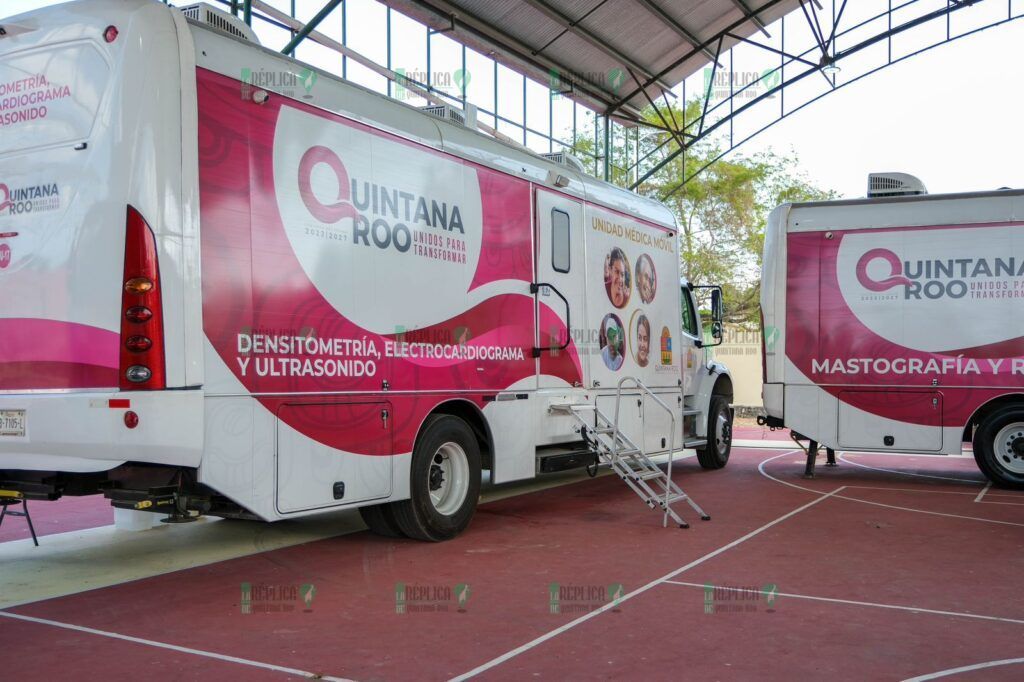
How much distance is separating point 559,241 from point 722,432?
18.4ft

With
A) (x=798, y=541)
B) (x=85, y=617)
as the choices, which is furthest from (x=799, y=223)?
(x=85, y=617)

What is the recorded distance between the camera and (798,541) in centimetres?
801

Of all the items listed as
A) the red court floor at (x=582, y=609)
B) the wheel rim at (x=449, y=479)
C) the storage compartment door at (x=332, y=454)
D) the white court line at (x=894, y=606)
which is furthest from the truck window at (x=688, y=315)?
the white court line at (x=894, y=606)

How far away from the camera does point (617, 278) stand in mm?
10555

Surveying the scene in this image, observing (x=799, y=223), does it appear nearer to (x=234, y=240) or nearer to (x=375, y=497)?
(x=375, y=497)

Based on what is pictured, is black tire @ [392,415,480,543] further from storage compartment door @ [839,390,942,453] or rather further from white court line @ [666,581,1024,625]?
storage compartment door @ [839,390,942,453]

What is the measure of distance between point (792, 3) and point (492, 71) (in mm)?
7798

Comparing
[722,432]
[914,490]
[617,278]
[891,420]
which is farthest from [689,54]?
[914,490]

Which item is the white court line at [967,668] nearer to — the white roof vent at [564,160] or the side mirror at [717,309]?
the white roof vent at [564,160]

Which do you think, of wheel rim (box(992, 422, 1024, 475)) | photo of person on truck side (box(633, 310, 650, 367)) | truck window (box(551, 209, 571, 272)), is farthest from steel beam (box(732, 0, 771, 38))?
truck window (box(551, 209, 571, 272))

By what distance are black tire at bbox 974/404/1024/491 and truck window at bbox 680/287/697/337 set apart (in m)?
3.89

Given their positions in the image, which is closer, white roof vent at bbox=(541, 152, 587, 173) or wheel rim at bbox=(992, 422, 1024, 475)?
white roof vent at bbox=(541, 152, 587, 173)

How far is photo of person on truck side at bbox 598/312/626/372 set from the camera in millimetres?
10219

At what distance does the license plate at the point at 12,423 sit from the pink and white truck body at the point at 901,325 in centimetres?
938
